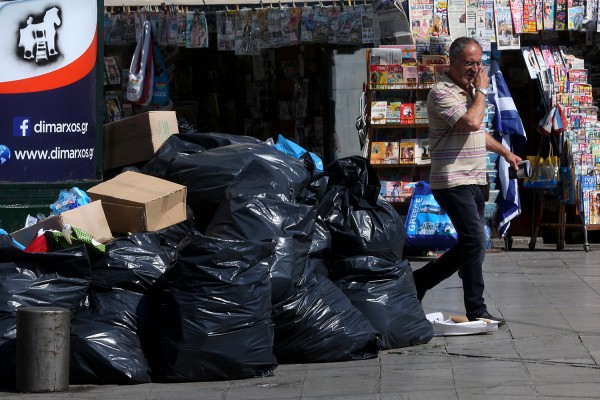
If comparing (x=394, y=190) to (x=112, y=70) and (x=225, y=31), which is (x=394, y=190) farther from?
(x=112, y=70)

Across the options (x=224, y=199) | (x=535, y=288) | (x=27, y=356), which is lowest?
(x=535, y=288)

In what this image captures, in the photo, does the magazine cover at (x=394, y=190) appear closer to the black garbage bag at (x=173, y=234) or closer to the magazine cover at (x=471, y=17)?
Answer: the magazine cover at (x=471, y=17)

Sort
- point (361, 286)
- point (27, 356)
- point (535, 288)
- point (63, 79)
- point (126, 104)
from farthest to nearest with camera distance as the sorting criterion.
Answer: point (126, 104) → point (535, 288) → point (63, 79) → point (361, 286) → point (27, 356)

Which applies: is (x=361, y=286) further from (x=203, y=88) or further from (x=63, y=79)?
(x=203, y=88)

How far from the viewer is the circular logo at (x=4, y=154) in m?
8.39

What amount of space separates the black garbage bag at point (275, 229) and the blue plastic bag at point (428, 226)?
4249mm

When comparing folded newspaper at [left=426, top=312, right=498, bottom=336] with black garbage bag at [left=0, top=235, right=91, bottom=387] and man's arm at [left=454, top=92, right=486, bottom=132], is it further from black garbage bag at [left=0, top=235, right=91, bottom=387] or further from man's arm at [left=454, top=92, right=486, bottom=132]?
black garbage bag at [left=0, top=235, right=91, bottom=387]

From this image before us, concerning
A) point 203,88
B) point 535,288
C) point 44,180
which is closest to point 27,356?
point 44,180

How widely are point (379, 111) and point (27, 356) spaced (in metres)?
6.06

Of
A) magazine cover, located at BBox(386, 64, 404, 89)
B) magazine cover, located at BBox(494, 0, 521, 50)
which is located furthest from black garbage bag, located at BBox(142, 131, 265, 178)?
magazine cover, located at BBox(494, 0, 521, 50)

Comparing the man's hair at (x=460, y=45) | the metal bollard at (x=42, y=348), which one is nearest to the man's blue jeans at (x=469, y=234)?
the man's hair at (x=460, y=45)

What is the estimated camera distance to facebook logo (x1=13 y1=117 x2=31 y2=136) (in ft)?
27.8

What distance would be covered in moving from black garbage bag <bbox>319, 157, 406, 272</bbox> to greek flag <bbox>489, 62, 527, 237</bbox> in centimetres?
431

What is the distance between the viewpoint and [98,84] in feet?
28.5
